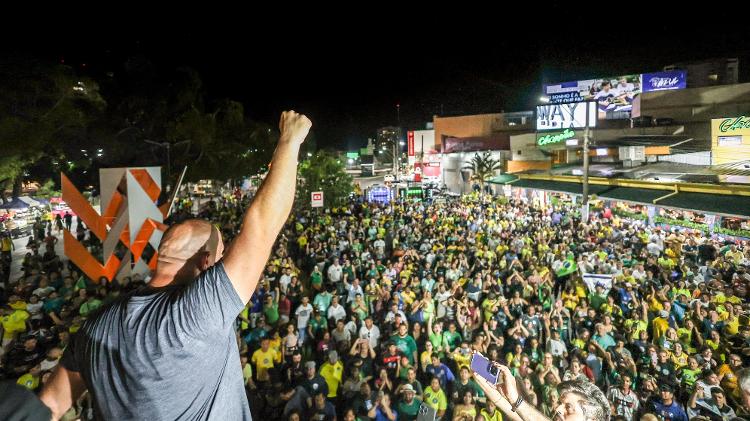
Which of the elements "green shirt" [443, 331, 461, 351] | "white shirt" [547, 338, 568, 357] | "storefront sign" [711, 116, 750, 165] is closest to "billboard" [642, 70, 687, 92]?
"storefront sign" [711, 116, 750, 165]

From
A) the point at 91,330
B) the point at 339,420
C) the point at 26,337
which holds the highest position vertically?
the point at 91,330

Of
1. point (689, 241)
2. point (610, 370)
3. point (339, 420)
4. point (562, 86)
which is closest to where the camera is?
point (339, 420)

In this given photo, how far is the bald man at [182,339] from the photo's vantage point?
1206mm

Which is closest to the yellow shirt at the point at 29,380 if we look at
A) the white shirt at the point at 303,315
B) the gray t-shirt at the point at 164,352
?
the white shirt at the point at 303,315

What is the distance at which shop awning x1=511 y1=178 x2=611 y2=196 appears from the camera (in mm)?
20241

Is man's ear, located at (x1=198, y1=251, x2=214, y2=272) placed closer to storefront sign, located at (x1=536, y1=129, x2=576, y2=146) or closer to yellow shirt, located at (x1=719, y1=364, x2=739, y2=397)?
yellow shirt, located at (x1=719, y1=364, x2=739, y2=397)

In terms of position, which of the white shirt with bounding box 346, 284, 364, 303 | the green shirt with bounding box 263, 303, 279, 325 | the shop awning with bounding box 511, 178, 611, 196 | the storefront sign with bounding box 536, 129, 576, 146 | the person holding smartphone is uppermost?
the storefront sign with bounding box 536, 129, 576, 146

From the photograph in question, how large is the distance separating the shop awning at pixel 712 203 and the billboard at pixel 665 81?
2214 centimetres

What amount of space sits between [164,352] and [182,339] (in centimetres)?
6

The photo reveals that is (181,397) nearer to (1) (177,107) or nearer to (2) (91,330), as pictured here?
(2) (91,330)

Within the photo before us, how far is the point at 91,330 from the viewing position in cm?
133

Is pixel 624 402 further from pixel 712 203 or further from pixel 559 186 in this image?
pixel 559 186

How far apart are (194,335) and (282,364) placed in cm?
615

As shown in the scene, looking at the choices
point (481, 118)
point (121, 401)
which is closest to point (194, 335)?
point (121, 401)
